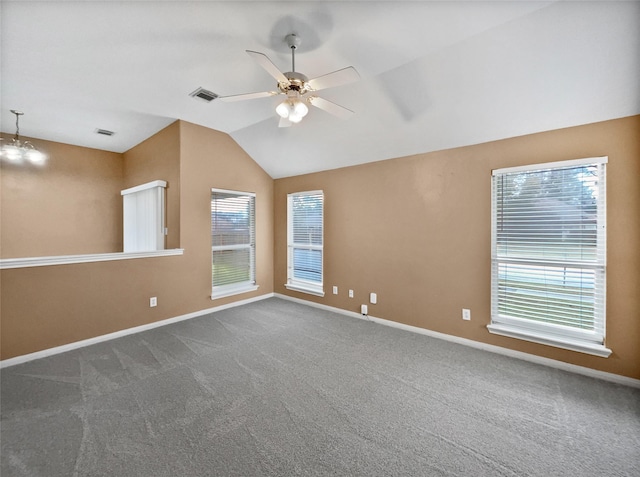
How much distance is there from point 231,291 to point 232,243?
839mm

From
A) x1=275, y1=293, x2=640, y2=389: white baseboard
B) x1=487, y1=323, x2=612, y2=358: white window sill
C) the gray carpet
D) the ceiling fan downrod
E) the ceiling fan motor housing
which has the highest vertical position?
the ceiling fan downrod

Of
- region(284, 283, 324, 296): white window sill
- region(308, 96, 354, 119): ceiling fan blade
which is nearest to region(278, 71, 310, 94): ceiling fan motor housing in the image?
region(308, 96, 354, 119): ceiling fan blade

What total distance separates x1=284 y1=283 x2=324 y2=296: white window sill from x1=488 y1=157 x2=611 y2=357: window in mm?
2565

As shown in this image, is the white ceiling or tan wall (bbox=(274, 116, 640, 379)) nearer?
the white ceiling

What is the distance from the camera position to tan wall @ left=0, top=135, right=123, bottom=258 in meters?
4.27

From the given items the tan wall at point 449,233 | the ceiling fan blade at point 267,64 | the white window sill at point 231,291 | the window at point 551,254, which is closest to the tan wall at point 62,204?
the white window sill at point 231,291

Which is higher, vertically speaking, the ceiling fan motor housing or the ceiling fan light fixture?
the ceiling fan motor housing

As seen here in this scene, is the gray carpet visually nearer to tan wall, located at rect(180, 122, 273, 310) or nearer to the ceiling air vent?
tan wall, located at rect(180, 122, 273, 310)

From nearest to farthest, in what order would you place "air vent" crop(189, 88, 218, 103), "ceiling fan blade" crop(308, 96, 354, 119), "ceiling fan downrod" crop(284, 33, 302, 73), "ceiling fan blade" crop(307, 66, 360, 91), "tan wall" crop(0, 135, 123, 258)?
"ceiling fan blade" crop(307, 66, 360, 91) → "ceiling fan downrod" crop(284, 33, 302, 73) → "ceiling fan blade" crop(308, 96, 354, 119) → "air vent" crop(189, 88, 218, 103) → "tan wall" crop(0, 135, 123, 258)

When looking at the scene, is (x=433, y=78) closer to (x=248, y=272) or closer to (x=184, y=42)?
(x=184, y=42)

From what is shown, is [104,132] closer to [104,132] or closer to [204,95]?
[104,132]

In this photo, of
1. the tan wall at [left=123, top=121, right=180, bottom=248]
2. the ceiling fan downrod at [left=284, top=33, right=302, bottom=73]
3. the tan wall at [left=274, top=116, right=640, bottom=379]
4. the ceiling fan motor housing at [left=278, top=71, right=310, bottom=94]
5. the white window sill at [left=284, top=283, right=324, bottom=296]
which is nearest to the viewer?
the ceiling fan motor housing at [left=278, top=71, right=310, bottom=94]

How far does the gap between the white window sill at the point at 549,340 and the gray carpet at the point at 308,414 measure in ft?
0.83

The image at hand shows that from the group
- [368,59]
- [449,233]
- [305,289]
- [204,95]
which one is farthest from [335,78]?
[305,289]
